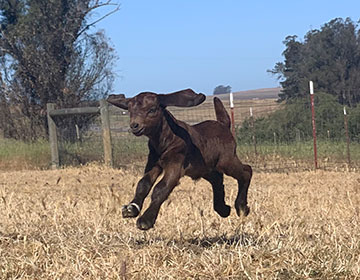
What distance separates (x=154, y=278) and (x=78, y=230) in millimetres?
1932

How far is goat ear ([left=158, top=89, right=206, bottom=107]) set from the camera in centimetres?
457

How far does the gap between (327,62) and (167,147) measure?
103 feet

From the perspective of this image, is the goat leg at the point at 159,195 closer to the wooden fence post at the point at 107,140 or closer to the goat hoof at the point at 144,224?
the goat hoof at the point at 144,224

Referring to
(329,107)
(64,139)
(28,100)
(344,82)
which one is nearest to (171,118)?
(64,139)

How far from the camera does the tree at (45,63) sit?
768 inches

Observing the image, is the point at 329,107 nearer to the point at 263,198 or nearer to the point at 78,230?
the point at 263,198

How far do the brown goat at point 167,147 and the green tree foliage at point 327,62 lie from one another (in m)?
26.1

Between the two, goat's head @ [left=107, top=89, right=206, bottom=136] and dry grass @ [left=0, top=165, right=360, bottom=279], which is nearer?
dry grass @ [left=0, top=165, right=360, bottom=279]

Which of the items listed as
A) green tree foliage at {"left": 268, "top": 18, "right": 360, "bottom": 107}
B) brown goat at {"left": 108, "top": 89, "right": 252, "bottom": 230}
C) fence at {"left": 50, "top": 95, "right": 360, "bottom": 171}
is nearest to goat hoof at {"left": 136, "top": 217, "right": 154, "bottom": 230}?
brown goat at {"left": 108, "top": 89, "right": 252, "bottom": 230}

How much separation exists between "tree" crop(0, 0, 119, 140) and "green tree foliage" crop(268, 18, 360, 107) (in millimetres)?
14017

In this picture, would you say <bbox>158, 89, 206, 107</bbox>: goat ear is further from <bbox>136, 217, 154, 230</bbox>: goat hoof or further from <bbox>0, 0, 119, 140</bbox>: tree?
<bbox>0, 0, 119, 140</bbox>: tree

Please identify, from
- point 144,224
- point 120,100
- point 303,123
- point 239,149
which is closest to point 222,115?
point 120,100

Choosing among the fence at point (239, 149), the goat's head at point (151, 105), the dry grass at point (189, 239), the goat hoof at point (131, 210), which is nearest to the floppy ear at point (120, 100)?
the goat's head at point (151, 105)

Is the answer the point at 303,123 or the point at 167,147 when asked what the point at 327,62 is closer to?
the point at 303,123
